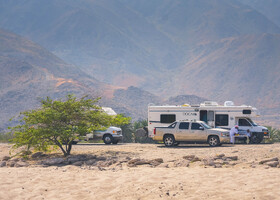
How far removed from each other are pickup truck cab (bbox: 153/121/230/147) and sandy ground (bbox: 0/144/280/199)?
6805 mm

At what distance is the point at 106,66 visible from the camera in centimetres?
16612

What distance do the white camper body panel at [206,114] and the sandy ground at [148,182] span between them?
9969 millimetres

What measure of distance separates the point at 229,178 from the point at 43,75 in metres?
100

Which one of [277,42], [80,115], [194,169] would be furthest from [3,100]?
[277,42]

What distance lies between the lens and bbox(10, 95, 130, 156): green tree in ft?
62.2

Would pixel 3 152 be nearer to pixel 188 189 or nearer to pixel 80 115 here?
pixel 80 115

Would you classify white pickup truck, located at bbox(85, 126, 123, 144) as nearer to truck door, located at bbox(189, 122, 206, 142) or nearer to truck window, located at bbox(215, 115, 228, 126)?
truck door, located at bbox(189, 122, 206, 142)

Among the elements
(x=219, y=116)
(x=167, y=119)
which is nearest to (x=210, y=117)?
(x=219, y=116)

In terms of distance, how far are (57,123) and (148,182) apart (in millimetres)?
8022

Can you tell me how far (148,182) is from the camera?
1274 cm

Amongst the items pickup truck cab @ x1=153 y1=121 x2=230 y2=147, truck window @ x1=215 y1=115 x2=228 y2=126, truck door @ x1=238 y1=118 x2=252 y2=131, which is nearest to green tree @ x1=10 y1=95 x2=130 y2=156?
pickup truck cab @ x1=153 y1=121 x2=230 y2=147

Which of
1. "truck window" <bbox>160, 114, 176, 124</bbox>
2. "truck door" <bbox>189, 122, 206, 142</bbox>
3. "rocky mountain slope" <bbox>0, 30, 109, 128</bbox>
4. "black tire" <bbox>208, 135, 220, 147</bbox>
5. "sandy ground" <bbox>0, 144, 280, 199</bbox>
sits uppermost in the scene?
"rocky mountain slope" <bbox>0, 30, 109, 128</bbox>

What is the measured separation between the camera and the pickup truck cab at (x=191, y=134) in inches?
917

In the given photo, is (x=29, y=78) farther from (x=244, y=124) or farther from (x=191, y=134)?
(x=191, y=134)
